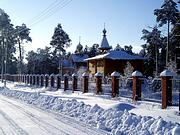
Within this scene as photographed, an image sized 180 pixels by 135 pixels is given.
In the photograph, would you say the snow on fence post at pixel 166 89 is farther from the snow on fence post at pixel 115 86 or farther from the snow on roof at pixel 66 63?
the snow on roof at pixel 66 63

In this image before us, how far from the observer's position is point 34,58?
4013 inches

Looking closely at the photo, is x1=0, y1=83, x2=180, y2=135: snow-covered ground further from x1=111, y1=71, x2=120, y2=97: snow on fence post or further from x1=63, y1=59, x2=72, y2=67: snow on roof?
x1=63, y1=59, x2=72, y2=67: snow on roof

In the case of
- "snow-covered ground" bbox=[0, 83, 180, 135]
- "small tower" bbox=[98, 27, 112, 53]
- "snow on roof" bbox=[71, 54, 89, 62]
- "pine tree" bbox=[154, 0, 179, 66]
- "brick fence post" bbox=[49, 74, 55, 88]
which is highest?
"pine tree" bbox=[154, 0, 179, 66]

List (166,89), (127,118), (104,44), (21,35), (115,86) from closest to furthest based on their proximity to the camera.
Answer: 1. (127,118)
2. (166,89)
3. (115,86)
4. (104,44)
5. (21,35)

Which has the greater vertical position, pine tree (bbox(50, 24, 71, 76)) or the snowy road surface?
pine tree (bbox(50, 24, 71, 76))

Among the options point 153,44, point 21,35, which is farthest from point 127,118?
point 21,35

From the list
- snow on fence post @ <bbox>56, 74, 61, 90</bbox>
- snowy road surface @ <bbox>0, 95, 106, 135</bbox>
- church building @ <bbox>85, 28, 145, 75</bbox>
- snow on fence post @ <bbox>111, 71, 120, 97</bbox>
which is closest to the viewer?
snowy road surface @ <bbox>0, 95, 106, 135</bbox>

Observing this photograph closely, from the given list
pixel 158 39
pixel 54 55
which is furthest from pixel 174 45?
pixel 54 55

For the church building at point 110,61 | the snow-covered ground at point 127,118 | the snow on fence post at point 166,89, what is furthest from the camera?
the church building at point 110,61

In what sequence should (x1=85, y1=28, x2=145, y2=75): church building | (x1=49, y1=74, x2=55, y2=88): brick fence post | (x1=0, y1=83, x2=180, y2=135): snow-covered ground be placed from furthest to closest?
(x1=85, y1=28, x2=145, y2=75): church building → (x1=49, y1=74, x2=55, y2=88): brick fence post → (x1=0, y1=83, x2=180, y2=135): snow-covered ground

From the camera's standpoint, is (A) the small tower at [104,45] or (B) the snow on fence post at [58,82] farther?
(A) the small tower at [104,45]

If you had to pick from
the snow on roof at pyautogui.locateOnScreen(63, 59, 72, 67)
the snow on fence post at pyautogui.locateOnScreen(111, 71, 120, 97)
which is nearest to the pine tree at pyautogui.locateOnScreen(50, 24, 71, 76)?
the snow on roof at pyautogui.locateOnScreen(63, 59, 72, 67)

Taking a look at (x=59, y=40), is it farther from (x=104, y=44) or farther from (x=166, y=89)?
(x=166, y=89)

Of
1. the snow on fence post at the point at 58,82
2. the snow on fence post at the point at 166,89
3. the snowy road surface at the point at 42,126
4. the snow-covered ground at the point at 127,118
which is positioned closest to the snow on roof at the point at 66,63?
the snow on fence post at the point at 58,82
